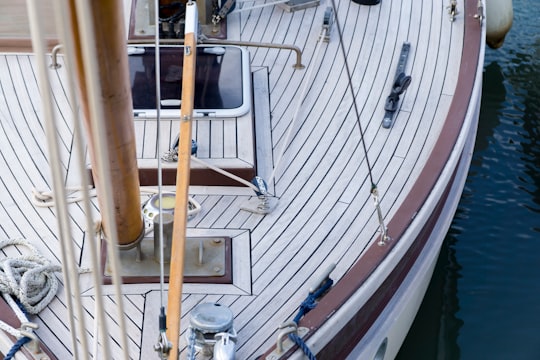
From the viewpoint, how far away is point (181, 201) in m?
3.49

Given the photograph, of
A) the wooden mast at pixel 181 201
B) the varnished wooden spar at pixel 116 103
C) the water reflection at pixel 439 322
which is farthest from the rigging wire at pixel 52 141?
the water reflection at pixel 439 322

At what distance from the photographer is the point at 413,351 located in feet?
18.0

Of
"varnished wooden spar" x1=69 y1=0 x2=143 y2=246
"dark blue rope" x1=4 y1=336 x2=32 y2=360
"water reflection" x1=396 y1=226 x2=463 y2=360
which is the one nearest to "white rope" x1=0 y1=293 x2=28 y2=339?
"dark blue rope" x1=4 y1=336 x2=32 y2=360

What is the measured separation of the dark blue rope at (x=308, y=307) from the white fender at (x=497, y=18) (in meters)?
4.68

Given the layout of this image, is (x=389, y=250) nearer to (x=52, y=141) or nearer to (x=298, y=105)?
(x=298, y=105)

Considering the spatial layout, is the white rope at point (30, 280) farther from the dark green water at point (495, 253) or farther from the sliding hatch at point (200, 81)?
the dark green water at point (495, 253)

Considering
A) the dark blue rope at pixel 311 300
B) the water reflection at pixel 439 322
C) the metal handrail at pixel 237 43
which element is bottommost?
the water reflection at pixel 439 322

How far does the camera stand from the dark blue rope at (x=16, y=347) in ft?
10.6

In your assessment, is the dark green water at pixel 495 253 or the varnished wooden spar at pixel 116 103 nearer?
the varnished wooden spar at pixel 116 103

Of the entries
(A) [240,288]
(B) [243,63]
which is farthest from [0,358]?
(B) [243,63]

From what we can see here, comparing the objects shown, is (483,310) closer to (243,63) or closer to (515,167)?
(515,167)

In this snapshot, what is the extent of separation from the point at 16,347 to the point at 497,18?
225 inches

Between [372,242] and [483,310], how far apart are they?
212cm

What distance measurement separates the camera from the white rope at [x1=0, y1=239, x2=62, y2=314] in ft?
11.5
